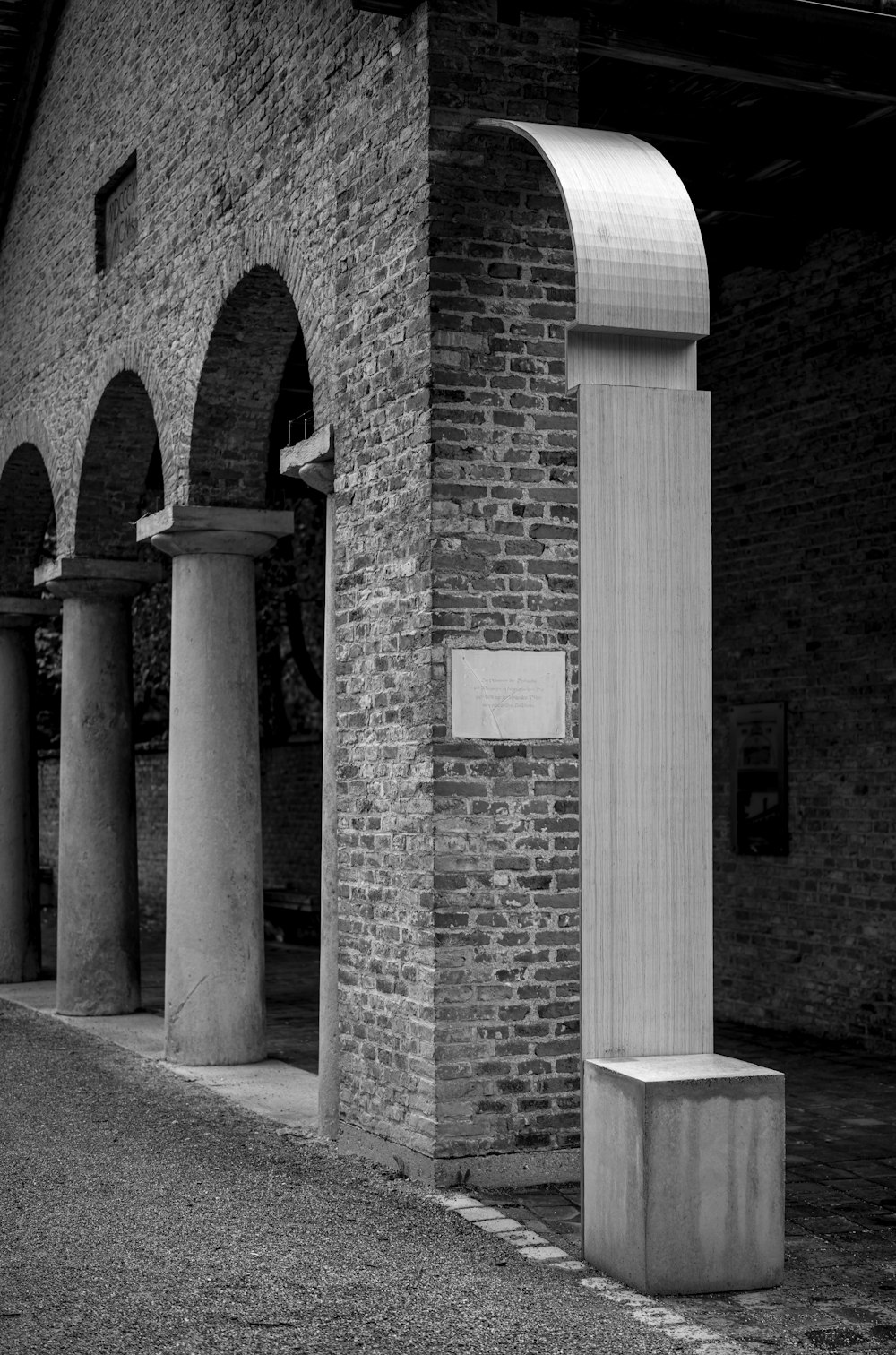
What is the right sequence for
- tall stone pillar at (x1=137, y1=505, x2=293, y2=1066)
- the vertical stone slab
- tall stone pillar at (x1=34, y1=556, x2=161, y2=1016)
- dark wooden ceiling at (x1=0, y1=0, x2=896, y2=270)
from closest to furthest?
the vertical stone slab
dark wooden ceiling at (x1=0, y1=0, x2=896, y2=270)
tall stone pillar at (x1=137, y1=505, x2=293, y2=1066)
tall stone pillar at (x1=34, y1=556, x2=161, y2=1016)

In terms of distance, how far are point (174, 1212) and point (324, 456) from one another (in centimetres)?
324

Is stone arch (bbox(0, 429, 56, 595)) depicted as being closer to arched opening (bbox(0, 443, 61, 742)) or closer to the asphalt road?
arched opening (bbox(0, 443, 61, 742))

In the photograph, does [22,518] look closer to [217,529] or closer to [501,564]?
[217,529]

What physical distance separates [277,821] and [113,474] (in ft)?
23.8

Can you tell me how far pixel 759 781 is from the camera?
11.0 metres

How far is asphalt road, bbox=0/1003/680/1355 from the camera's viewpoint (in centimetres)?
470

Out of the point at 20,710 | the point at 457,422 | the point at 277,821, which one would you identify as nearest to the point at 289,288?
the point at 457,422

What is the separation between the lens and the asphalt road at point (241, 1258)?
15.4ft

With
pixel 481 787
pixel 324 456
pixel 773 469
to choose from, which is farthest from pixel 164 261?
pixel 481 787

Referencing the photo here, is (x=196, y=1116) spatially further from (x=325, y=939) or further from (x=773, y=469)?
(x=773, y=469)

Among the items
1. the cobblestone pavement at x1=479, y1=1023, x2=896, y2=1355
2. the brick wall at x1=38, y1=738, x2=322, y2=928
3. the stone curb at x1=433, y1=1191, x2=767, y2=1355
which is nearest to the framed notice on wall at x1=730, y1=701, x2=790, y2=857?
the cobblestone pavement at x1=479, y1=1023, x2=896, y2=1355

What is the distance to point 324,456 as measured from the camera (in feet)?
24.8

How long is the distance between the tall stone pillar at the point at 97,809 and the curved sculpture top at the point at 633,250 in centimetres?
689

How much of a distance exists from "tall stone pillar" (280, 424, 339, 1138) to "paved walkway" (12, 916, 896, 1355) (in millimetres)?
1319
